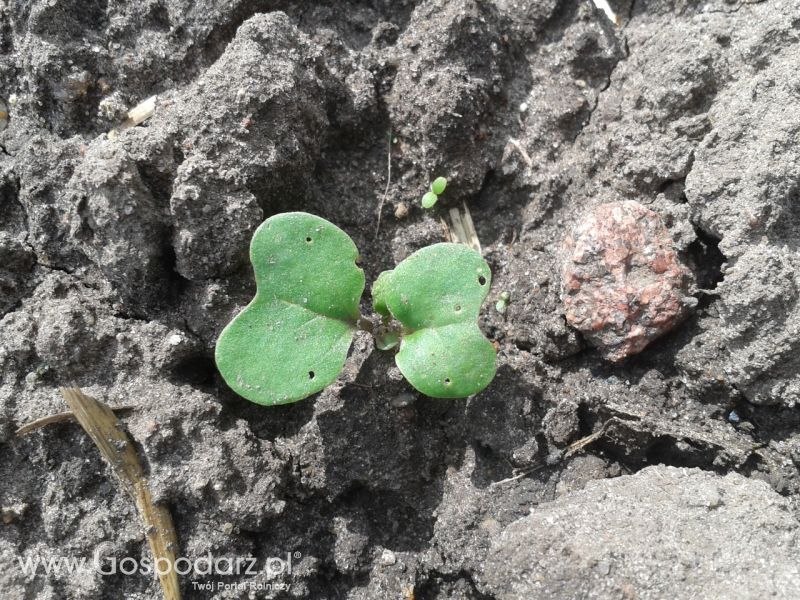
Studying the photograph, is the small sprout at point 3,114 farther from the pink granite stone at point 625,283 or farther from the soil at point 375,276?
the pink granite stone at point 625,283

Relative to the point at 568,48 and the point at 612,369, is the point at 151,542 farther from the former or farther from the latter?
the point at 568,48

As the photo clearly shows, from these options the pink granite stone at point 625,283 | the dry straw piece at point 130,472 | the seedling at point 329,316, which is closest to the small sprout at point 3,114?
the dry straw piece at point 130,472

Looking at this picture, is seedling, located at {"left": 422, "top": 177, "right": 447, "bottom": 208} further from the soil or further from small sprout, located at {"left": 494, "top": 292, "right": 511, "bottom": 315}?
small sprout, located at {"left": 494, "top": 292, "right": 511, "bottom": 315}

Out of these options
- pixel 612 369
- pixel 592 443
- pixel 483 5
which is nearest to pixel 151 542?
pixel 592 443

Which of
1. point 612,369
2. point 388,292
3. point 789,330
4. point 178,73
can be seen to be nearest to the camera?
point 789,330

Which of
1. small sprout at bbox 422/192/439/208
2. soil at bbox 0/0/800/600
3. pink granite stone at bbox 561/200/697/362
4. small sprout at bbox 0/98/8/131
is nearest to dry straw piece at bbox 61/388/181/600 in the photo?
soil at bbox 0/0/800/600

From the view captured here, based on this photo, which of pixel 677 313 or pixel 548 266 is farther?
pixel 548 266
